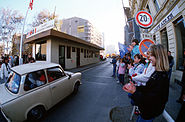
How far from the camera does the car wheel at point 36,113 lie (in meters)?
2.13

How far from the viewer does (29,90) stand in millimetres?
2104

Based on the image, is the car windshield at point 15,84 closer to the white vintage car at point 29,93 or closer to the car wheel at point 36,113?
the white vintage car at point 29,93

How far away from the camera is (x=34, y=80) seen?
2.31 meters

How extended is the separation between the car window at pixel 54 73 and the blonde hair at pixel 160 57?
2924 mm

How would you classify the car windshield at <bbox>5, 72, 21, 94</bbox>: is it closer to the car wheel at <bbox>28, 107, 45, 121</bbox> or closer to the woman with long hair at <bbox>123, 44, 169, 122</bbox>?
the car wheel at <bbox>28, 107, 45, 121</bbox>

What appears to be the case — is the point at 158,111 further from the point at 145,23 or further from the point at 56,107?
the point at 145,23

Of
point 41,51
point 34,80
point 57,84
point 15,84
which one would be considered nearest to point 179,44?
point 57,84

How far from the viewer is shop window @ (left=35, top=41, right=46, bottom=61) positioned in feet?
32.6

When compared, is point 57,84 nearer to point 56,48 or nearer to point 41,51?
point 56,48

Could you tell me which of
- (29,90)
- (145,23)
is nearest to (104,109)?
(29,90)

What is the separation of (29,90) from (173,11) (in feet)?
28.0

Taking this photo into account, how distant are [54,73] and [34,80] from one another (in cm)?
72

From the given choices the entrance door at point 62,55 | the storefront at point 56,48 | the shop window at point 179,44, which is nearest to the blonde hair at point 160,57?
the shop window at point 179,44

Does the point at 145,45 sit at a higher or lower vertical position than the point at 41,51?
lower
